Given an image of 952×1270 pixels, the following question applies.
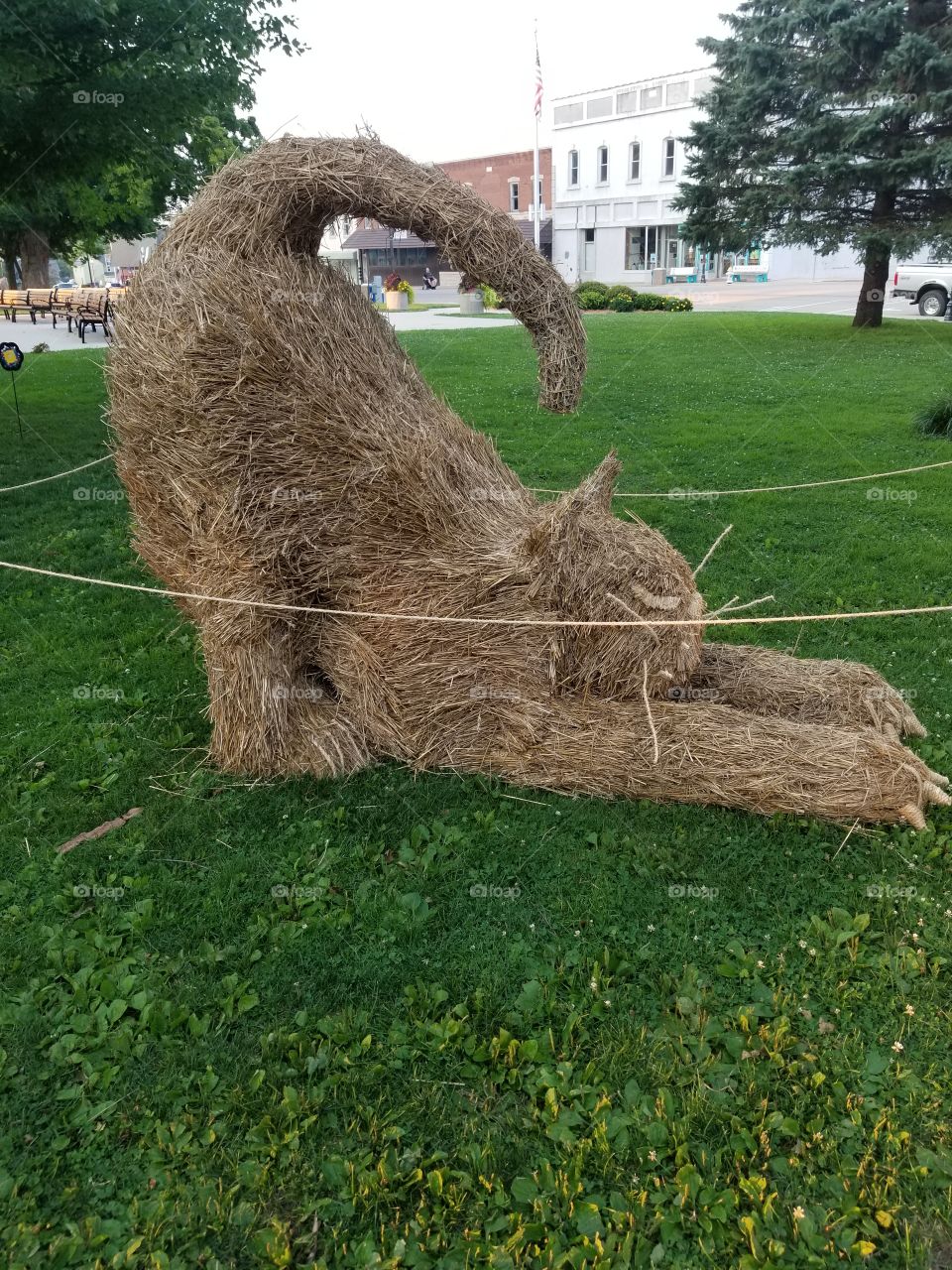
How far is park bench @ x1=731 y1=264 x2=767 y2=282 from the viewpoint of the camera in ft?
149

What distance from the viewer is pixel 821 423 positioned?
480 inches

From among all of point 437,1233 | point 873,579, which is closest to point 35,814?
point 437,1233

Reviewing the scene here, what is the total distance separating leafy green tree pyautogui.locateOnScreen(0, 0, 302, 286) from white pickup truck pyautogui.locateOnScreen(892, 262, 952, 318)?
19.0m

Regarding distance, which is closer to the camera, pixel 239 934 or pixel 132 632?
pixel 239 934

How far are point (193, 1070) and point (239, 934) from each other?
0.64 metres

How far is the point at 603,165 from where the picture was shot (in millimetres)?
44812

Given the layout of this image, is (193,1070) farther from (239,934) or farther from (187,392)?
(187,392)

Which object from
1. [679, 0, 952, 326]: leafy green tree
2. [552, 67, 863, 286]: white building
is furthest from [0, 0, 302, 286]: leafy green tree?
[552, 67, 863, 286]: white building

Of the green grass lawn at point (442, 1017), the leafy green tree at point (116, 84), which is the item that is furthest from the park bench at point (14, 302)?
the green grass lawn at point (442, 1017)

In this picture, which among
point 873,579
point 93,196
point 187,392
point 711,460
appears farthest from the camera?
point 93,196

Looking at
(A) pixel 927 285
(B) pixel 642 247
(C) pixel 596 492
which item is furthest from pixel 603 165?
(C) pixel 596 492

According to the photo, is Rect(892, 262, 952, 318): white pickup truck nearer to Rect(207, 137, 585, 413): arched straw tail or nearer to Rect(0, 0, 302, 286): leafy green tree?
Rect(0, 0, 302, 286): leafy green tree

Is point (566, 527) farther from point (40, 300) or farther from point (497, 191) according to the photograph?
point (497, 191)

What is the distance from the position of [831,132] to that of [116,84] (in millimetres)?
14712
